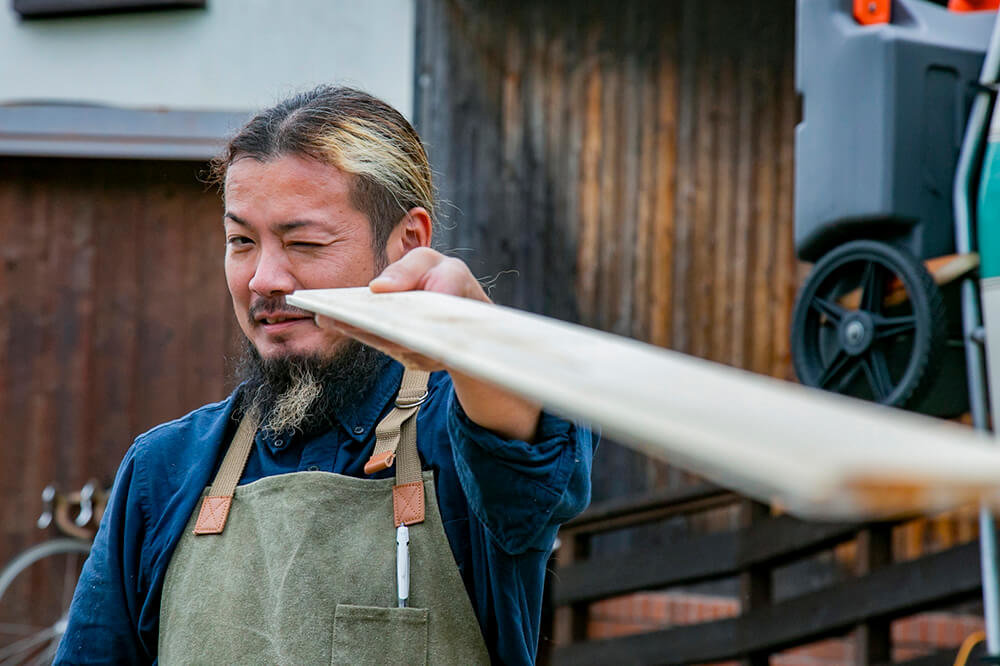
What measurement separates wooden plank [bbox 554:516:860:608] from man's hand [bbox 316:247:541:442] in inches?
96.6

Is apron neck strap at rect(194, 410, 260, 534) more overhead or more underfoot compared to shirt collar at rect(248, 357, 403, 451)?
more underfoot

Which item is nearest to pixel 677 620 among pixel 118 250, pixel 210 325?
pixel 210 325

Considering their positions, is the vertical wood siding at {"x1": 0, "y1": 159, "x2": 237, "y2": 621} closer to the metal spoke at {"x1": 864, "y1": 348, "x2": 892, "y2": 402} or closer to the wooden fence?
the wooden fence

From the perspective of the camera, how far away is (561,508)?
1.42 meters

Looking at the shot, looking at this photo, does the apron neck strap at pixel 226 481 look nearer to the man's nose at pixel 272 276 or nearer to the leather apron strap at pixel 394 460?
the leather apron strap at pixel 394 460

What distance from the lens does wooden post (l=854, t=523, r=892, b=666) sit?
3.48 metres

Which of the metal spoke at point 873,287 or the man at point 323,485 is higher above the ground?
the metal spoke at point 873,287

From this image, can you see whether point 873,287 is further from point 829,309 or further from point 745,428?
point 745,428

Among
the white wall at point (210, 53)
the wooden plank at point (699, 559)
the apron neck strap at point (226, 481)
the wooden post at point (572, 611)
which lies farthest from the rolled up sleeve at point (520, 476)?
the white wall at point (210, 53)

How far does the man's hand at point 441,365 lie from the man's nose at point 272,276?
0.27m

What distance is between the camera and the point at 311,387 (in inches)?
67.6

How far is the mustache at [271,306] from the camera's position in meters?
1.68

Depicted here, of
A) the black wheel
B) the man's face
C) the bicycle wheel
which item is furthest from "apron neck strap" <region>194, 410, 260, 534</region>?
the bicycle wheel

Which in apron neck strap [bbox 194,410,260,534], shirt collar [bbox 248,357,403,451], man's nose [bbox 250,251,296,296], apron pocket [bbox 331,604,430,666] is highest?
man's nose [bbox 250,251,296,296]
